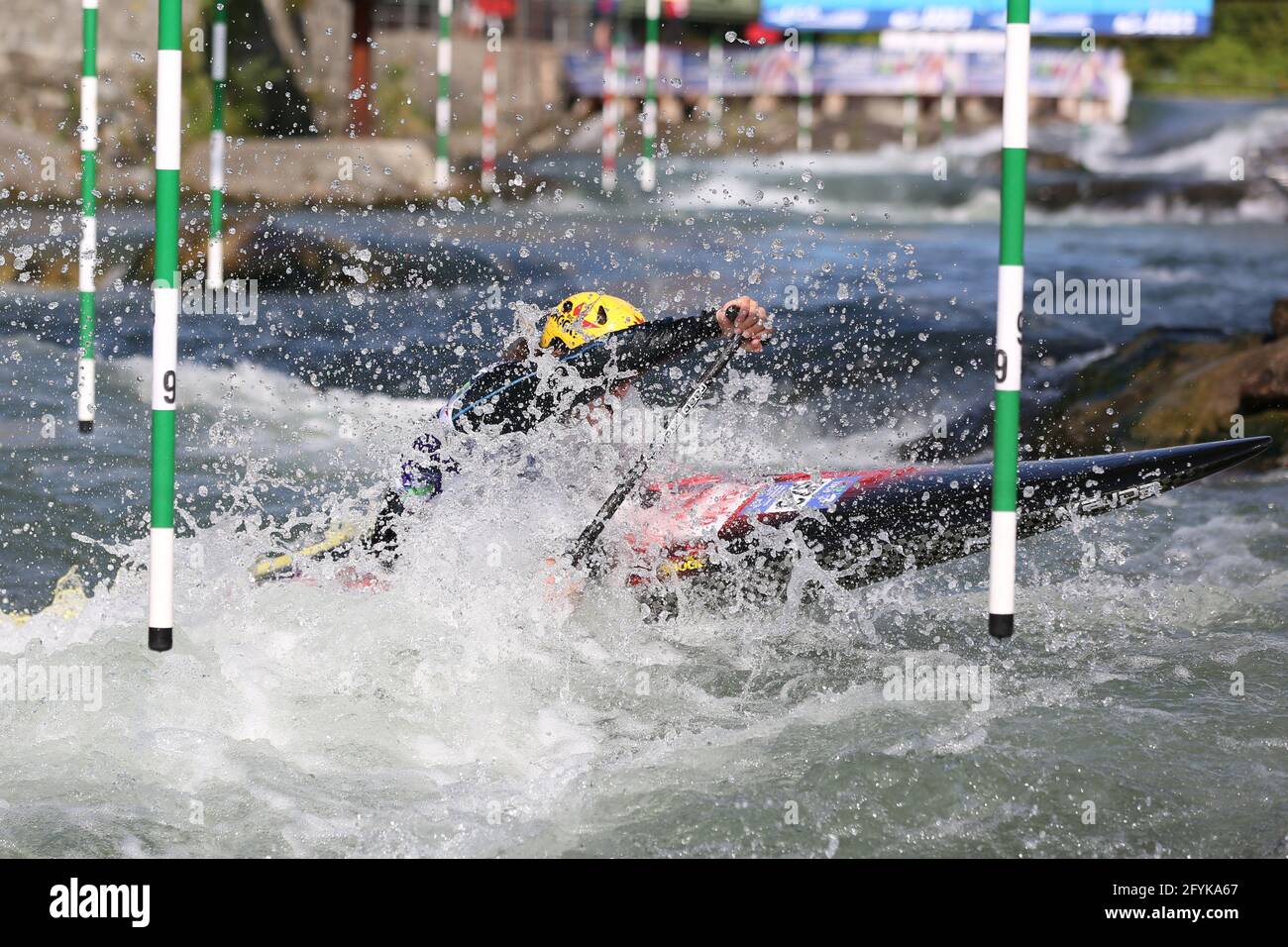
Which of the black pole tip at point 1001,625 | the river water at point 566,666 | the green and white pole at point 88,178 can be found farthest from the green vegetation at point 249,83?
the black pole tip at point 1001,625

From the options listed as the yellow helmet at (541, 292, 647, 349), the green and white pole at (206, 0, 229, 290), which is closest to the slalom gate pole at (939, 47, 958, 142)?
the green and white pole at (206, 0, 229, 290)

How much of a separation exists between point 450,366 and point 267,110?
992cm

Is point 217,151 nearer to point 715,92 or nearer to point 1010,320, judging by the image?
point 1010,320

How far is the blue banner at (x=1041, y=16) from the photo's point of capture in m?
25.7

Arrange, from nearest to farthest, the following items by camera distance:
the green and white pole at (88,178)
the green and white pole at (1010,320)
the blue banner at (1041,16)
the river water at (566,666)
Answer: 1. the green and white pole at (1010,320)
2. the river water at (566,666)
3. the green and white pole at (88,178)
4. the blue banner at (1041,16)

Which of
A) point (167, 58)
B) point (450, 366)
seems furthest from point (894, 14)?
point (167, 58)

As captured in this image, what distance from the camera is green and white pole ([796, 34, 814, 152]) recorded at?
24062 mm

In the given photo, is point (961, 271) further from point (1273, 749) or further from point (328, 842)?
point (328, 842)

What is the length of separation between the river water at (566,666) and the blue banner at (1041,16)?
58.2ft

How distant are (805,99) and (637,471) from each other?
2095 cm

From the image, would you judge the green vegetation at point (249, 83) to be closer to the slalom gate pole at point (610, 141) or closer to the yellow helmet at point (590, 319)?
the slalom gate pole at point (610, 141)

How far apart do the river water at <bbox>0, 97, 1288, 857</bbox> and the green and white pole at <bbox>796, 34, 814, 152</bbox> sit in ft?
49.1

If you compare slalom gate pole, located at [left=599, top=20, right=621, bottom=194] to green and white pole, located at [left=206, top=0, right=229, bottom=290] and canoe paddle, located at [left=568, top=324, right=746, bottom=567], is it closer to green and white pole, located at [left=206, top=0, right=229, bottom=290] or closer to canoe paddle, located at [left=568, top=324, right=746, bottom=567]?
green and white pole, located at [left=206, top=0, right=229, bottom=290]

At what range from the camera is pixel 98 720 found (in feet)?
15.7
